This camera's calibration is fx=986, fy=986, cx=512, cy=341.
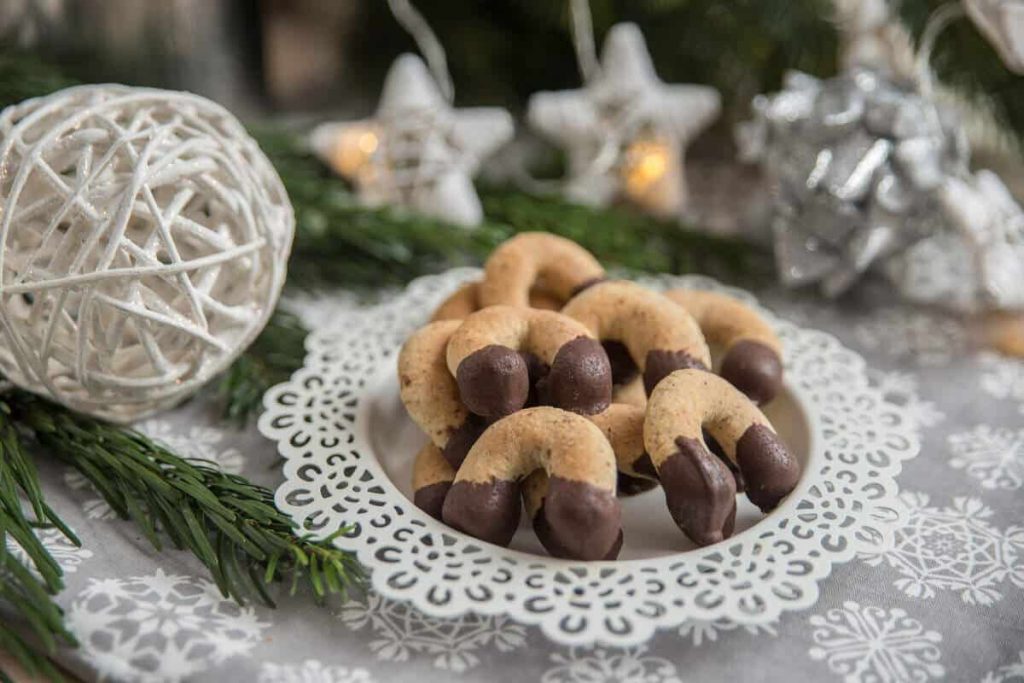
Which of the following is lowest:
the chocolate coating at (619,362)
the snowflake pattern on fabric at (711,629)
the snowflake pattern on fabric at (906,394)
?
the snowflake pattern on fabric at (711,629)

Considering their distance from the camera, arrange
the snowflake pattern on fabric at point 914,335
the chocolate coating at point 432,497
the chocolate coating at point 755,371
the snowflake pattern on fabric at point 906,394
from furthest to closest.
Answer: the snowflake pattern on fabric at point 914,335 < the snowflake pattern on fabric at point 906,394 < the chocolate coating at point 755,371 < the chocolate coating at point 432,497

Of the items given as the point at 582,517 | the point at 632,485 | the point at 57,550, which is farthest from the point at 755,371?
the point at 57,550

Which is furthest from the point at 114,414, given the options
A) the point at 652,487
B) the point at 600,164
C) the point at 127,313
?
the point at 600,164

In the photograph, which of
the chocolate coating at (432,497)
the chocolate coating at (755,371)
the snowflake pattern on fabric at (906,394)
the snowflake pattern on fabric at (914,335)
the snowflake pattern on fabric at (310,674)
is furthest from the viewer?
the snowflake pattern on fabric at (914,335)

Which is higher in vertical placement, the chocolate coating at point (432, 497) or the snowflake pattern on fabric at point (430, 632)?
the chocolate coating at point (432, 497)

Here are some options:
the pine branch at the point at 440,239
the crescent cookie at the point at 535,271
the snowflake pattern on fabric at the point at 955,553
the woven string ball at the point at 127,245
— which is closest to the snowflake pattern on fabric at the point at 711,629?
the snowflake pattern on fabric at the point at 955,553

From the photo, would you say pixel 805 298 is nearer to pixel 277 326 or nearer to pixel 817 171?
pixel 817 171

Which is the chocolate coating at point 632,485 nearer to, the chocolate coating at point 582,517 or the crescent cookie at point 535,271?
the chocolate coating at point 582,517

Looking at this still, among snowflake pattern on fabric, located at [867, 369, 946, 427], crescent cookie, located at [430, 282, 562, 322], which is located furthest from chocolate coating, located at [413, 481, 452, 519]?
snowflake pattern on fabric, located at [867, 369, 946, 427]

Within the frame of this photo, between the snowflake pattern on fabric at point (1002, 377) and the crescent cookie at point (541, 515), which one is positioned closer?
the crescent cookie at point (541, 515)
